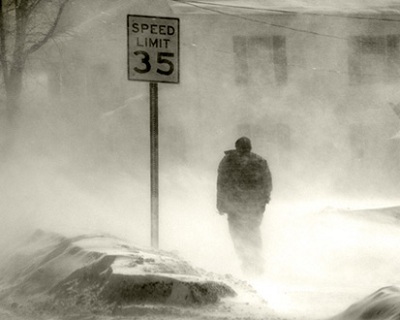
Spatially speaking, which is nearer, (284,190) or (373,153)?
(284,190)

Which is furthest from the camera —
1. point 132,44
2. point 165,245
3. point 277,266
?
point 165,245

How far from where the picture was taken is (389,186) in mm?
40469

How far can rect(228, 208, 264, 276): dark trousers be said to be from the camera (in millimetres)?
12180

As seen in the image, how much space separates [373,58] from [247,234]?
30.1 m

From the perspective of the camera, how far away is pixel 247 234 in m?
12.4

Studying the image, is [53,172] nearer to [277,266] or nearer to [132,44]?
[277,266]

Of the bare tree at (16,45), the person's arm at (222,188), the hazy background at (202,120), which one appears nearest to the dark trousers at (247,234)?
the person's arm at (222,188)

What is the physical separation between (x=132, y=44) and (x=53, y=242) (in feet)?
8.15

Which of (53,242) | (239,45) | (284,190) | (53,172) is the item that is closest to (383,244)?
(53,242)

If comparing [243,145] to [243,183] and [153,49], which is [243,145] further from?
[153,49]

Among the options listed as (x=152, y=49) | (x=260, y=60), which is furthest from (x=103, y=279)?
(x=260, y=60)

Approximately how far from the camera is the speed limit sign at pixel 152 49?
1052cm

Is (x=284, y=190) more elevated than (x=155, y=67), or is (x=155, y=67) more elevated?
(x=155, y=67)

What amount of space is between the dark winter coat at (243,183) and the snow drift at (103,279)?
2127 mm
